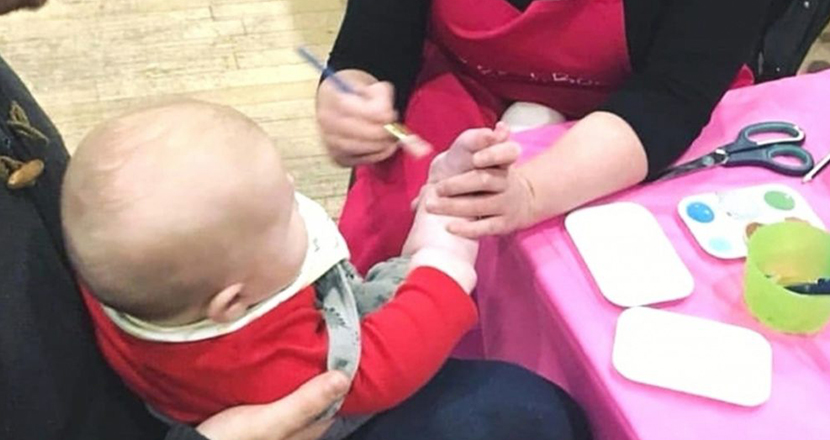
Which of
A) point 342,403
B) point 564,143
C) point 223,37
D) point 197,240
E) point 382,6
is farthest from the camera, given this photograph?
point 223,37

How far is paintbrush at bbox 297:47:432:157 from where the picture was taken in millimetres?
1104

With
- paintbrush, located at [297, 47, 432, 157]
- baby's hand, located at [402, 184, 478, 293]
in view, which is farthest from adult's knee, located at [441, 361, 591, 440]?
paintbrush, located at [297, 47, 432, 157]

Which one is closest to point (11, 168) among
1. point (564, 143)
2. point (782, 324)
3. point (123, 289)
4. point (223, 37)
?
point (123, 289)

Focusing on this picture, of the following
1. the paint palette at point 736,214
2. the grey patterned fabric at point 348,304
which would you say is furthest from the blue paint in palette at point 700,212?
the grey patterned fabric at point 348,304

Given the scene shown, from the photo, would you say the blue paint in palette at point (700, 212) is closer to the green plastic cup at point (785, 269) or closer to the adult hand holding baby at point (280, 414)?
the green plastic cup at point (785, 269)

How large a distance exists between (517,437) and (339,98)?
0.34 metres

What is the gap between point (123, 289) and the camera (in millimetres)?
845

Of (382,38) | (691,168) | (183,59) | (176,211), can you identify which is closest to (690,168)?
(691,168)

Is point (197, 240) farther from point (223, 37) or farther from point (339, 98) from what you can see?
point (223, 37)

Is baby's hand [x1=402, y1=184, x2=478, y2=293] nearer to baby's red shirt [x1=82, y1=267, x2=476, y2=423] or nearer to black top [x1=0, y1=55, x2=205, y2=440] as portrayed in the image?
baby's red shirt [x1=82, y1=267, x2=476, y2=423]

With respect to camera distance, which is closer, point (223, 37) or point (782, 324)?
point (782, 324)

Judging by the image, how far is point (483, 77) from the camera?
1250 millimetres

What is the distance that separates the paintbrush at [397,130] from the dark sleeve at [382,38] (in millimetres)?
32

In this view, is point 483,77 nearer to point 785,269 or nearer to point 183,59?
point 785,269
